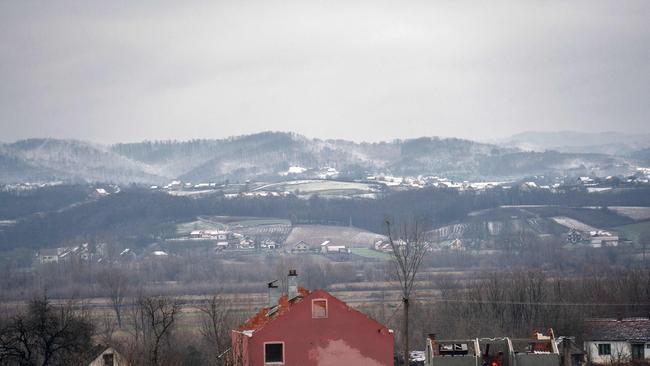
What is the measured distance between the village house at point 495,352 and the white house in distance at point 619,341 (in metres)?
17.6

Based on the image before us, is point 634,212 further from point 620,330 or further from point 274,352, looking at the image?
point 274,352

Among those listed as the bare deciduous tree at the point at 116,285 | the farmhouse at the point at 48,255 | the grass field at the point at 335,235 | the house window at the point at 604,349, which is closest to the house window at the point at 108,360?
the house window at the point at 604,349

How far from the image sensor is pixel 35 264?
16575 cm

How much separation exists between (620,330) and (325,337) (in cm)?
2360

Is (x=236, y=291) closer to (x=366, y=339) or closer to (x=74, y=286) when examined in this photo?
(x=74, y=286)

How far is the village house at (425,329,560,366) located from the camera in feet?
130

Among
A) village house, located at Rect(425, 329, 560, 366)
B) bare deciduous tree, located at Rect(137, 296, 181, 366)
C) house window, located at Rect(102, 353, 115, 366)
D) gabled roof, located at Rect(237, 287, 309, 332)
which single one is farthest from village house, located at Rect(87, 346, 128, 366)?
village house, located at Rect(425, 329, 560, 366)

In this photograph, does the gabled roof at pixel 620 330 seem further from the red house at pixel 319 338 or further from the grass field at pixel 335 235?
the grass field at pixel 335 235

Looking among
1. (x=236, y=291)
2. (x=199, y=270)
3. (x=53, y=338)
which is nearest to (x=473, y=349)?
(x=53, y=338)

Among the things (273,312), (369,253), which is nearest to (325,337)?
(273,312)

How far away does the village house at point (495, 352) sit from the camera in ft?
130

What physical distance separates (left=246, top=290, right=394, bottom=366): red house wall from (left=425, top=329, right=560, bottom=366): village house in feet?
6.39

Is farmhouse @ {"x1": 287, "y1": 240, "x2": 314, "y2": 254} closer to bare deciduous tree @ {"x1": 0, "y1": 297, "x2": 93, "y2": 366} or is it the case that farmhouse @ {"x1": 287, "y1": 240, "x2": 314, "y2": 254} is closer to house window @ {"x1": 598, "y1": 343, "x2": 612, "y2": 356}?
house window @ {"x1": 598, "y1": 343, "x2": 612, "y2": 356}

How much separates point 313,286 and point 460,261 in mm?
36032
